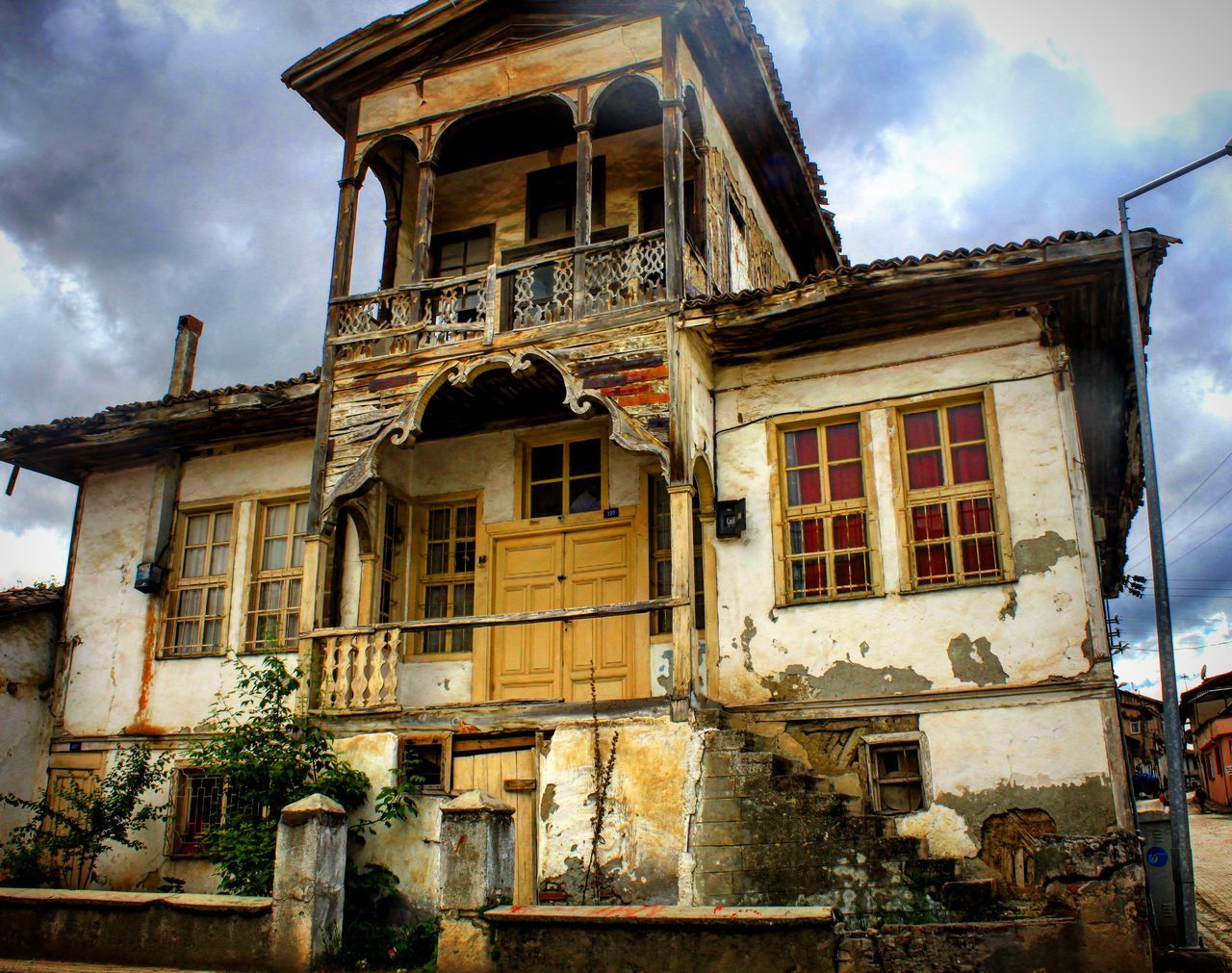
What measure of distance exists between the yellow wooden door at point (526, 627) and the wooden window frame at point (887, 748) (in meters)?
3.49

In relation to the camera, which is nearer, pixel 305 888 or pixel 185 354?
pixel 305 888

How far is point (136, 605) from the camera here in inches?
513

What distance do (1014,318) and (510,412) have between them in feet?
18.3

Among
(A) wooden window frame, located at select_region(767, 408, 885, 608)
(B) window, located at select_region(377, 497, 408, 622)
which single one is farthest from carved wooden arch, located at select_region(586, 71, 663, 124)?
(B) window, located at select_region(377, 497, 408, 622)

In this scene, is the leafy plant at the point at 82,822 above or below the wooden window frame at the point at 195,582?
below

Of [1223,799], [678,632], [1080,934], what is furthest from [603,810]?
[1223,799]

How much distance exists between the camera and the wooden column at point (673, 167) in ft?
34.3

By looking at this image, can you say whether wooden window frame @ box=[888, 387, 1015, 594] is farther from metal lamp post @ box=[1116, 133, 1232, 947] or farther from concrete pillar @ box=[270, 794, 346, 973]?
concrete pillar @ box=[270, 794, 346, 973]

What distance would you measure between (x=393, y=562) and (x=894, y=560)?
5703mm

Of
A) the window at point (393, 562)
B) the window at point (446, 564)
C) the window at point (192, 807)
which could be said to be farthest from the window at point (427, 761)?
the window at point (192, 807)

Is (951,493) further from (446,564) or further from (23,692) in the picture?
(23,692)

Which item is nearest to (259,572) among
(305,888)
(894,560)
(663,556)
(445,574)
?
(445,574)

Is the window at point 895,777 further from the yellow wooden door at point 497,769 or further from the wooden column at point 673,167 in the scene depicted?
the wooden column at point 673,167

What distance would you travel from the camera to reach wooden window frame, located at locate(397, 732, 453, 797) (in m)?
9.95
